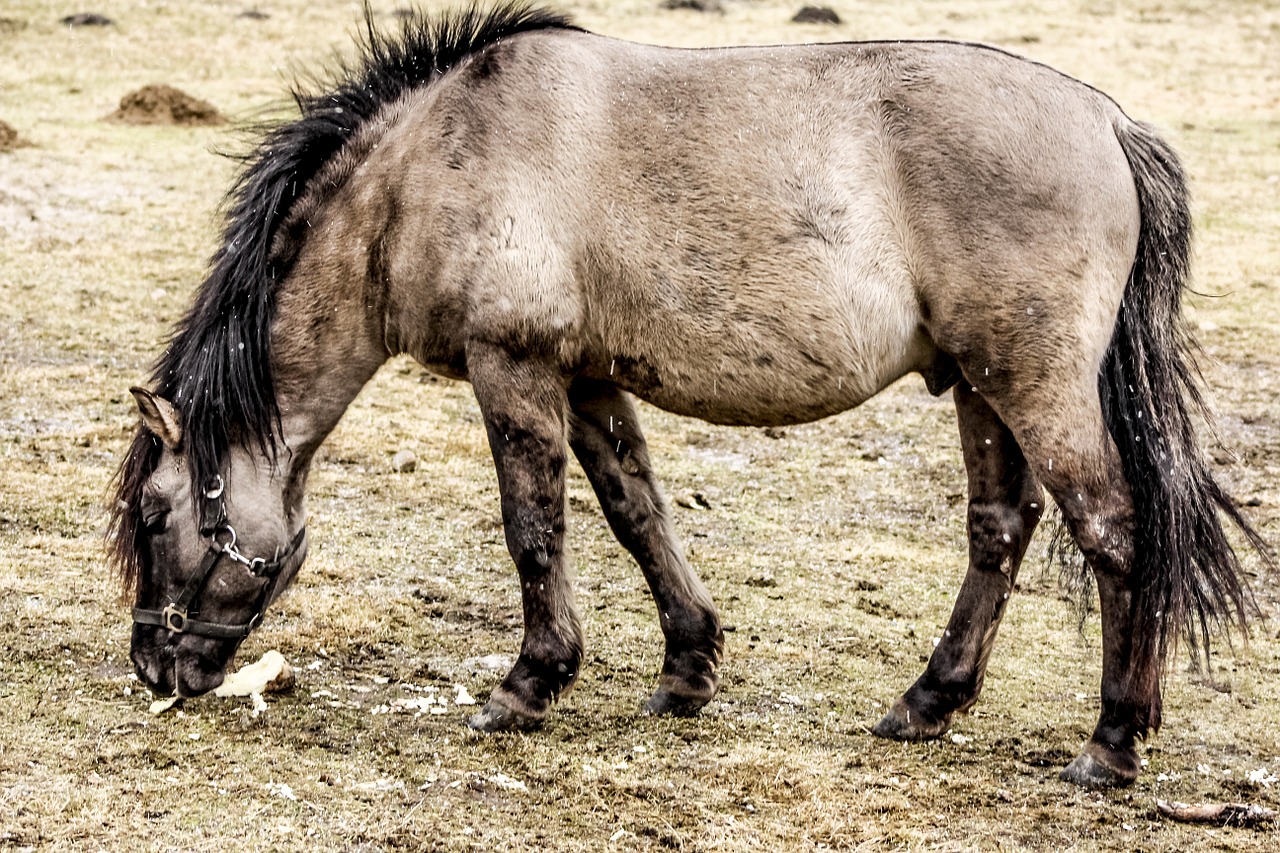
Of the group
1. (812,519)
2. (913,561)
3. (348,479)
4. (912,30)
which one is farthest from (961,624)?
(912,30)

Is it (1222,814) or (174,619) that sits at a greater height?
(1222,814)

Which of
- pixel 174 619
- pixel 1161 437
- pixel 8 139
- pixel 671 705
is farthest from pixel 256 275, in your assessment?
pixel 8 139

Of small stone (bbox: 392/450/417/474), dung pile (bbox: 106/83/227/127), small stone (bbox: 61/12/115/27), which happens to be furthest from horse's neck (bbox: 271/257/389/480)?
small stone (bbox: 61/12/115/27)

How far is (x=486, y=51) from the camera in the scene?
5.10m

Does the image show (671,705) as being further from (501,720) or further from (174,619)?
(174,619)

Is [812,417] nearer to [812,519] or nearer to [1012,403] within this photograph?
[1012,403]

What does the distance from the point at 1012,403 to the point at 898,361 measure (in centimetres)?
41

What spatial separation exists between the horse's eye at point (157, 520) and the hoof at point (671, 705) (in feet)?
6.01

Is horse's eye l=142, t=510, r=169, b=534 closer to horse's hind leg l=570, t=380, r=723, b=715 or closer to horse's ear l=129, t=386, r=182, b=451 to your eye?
horse's ear l=129, t=386, r=182, b=451

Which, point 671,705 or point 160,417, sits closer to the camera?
point 160,417

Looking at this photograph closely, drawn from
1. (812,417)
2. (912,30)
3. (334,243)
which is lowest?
(912,30)

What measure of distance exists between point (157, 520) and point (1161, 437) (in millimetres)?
3391

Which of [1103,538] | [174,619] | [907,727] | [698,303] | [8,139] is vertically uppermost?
[698,303]

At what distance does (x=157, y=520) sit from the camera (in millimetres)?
4840
